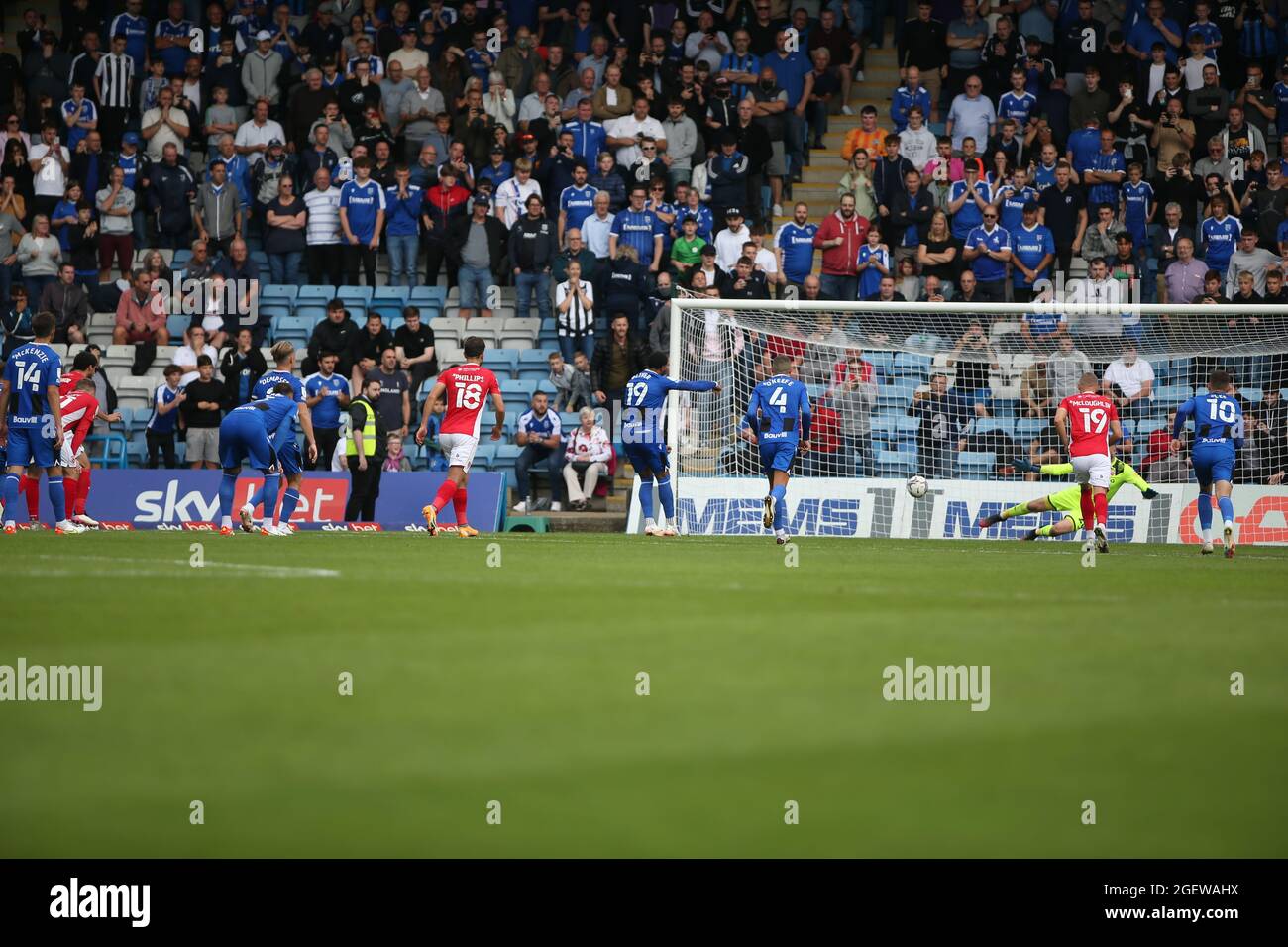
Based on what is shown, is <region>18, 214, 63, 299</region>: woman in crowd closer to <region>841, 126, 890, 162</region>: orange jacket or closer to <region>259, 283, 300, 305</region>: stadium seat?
<region>259, 283, 300, 305</region>: stadium seat

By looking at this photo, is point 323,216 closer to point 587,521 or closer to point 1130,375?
point 587,521

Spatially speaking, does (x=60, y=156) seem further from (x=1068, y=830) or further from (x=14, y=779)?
(x=1068, y=830)

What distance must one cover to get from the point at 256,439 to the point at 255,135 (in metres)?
10.7

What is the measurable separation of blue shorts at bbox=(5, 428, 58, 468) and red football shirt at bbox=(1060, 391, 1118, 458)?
1160 cm

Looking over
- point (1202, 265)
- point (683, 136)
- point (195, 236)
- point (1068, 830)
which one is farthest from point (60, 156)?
point (1068, 830)

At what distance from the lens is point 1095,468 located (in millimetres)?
18094

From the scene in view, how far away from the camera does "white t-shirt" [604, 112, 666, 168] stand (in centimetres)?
2494

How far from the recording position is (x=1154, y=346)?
2239 cm

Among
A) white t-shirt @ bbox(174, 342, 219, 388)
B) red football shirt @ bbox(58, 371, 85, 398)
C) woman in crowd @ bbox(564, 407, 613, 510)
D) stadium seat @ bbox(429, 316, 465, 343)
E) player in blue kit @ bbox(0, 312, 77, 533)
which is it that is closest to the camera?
player in blue kit @ bbox(0, 312, 77, 533)

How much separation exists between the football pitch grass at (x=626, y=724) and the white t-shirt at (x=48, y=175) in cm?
1678

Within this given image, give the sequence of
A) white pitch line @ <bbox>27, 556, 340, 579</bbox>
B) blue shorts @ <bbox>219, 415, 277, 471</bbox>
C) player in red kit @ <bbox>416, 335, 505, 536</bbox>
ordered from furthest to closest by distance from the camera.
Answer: player in red kit @ <bbox>416, 335, 505, 536</bbox>, blue shorts @ <bbox>219, 415, 277, 471</bbox>, white pitch line @ <bbox>27, 556, 340, 579</bbox>

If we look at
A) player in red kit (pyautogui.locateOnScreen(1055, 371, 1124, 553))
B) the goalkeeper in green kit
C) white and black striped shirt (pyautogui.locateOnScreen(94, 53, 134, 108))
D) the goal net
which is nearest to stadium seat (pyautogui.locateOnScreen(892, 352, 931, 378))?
the goal net

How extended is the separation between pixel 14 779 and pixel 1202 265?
21.0m

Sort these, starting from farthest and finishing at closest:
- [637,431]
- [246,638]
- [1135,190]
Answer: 1. [1135,190]
2. [637,431]
3. [246,638]
